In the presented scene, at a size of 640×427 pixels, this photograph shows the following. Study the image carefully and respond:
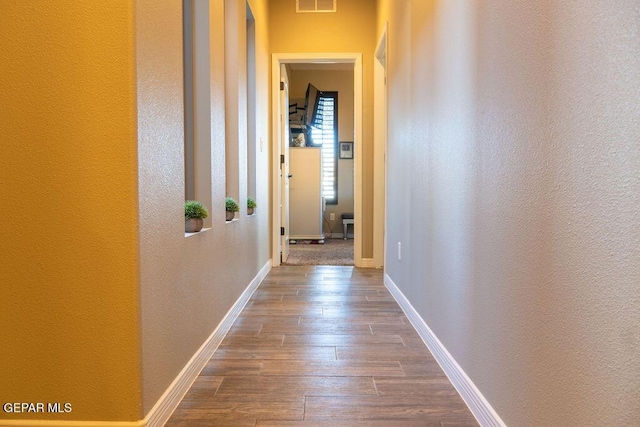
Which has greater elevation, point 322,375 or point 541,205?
point 541,205

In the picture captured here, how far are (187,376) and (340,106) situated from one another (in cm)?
633

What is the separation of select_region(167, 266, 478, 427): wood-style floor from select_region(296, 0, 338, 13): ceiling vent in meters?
2.97

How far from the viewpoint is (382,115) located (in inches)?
170

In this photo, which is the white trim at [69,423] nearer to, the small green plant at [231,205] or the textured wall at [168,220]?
the textured wall at [168,220]

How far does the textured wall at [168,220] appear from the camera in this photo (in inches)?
51.9

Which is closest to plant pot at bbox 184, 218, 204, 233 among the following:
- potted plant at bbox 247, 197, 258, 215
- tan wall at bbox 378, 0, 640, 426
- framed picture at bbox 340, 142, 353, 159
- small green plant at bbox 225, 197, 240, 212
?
small green plant at bbox 225, 197, 240, 212

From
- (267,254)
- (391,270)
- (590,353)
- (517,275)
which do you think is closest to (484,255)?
(517,275)

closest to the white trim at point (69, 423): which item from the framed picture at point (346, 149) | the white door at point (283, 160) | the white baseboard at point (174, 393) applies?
the white baseboard at point (174, 393)

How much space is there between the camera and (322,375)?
186cm

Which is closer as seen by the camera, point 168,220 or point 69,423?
point 69,423

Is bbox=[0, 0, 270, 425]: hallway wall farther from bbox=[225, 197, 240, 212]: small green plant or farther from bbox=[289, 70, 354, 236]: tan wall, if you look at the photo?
bbox=[289, 70, 354, 236]: tan wall

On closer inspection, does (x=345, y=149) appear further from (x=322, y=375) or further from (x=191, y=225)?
(x=322, y=375)

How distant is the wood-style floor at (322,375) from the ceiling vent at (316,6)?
2968mm

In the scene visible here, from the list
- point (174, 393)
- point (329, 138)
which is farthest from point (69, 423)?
point (329, 138)
